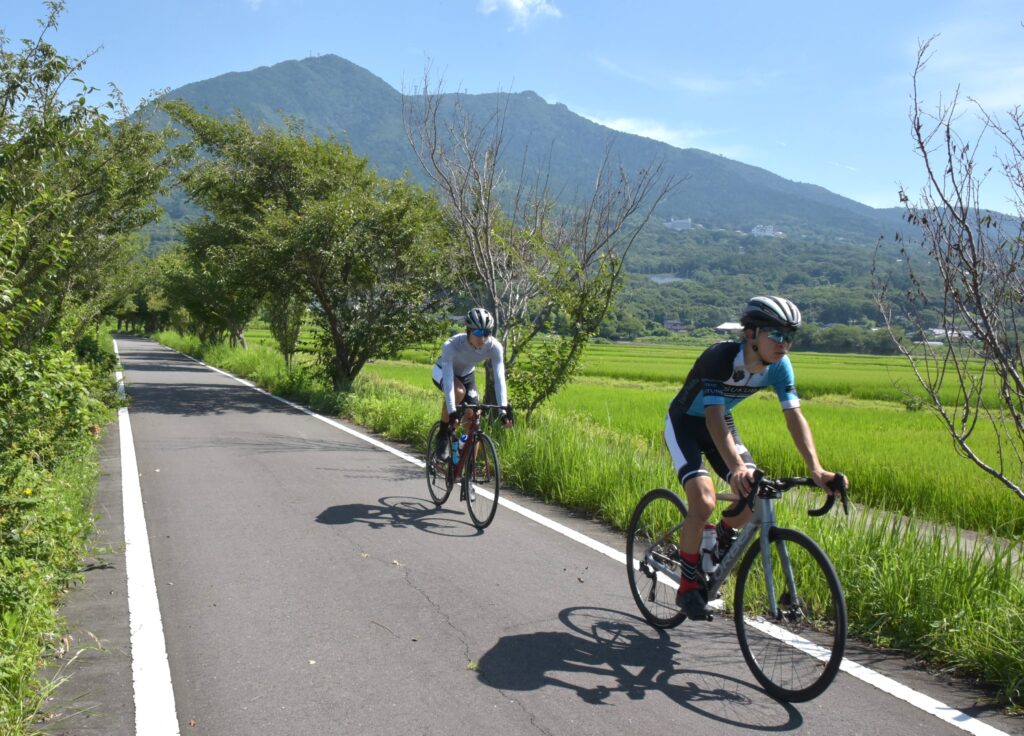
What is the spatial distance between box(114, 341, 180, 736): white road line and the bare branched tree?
644 cm

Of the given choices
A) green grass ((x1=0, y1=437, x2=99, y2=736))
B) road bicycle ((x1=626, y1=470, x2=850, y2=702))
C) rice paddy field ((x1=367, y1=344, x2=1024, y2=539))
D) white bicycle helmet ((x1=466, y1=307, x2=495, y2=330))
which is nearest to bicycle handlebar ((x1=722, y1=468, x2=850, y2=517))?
road bicycle ((x1=626, y1=470, x2=850, y2=702))

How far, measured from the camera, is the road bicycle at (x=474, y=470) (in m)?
6.88

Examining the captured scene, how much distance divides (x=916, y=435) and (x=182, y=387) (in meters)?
18.6

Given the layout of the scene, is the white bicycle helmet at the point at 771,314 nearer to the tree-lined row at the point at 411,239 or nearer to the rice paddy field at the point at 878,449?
the rice paddy field at the point at 878,449

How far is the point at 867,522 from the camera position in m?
7.32

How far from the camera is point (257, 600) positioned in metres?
4.87

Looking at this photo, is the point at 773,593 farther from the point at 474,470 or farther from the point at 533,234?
the point at 533,234

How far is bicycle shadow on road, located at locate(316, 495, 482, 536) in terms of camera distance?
6.80 m

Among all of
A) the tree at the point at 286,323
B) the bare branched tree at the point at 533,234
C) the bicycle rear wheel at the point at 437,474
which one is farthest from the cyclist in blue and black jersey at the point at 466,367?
the tree at the point at 286,323

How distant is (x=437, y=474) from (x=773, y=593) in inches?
175

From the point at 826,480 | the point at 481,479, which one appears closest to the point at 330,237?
the point at 481,479

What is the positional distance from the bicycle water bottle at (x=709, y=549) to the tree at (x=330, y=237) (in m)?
14.2

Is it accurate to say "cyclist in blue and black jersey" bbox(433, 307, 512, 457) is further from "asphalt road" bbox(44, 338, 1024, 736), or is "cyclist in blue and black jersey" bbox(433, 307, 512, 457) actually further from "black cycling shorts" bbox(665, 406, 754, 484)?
"black cycling shorts" bbox(665, 406, 754, 484)

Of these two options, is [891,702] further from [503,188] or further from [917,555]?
[503,188]
